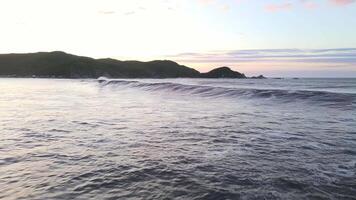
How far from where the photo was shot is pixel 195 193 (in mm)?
7172

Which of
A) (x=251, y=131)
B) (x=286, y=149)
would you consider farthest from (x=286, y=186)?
(x=251, y=131)

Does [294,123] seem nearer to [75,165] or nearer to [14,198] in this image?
[75,165]

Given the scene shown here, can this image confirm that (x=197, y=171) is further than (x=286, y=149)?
No

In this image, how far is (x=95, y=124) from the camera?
16.5 metres

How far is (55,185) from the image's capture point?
7609mm

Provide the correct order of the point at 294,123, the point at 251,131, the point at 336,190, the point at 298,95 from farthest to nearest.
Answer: the point at 298,95, the point at 294,123, the point at 251,131, the point at 336,190

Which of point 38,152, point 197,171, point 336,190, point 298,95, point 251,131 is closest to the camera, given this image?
point 336,190

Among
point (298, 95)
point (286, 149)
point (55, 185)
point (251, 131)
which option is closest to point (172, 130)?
point (251, 131)

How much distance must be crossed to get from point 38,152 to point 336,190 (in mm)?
7803

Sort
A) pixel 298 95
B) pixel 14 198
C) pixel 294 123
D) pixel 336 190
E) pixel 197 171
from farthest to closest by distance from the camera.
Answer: pixel 298 95 < pixel 294 123 < pixel 197 171 < pixel 336 190 < pixel 14 198

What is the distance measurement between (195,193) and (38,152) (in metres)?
5.54

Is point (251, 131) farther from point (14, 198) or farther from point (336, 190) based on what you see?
point (14, 198)

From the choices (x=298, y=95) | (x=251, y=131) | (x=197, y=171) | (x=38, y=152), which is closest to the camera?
(x=197, y=171)

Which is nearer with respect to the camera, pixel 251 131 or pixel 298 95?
pixel 251 131
